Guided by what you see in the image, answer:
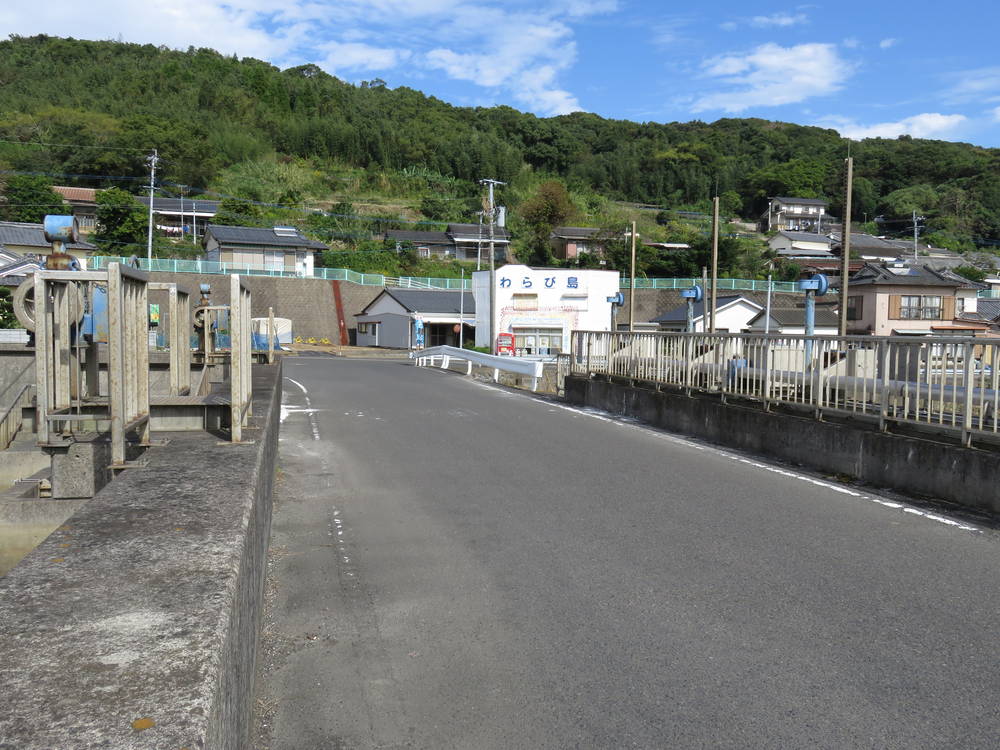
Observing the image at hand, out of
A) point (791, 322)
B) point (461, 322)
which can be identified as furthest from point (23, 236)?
point (791, 322)

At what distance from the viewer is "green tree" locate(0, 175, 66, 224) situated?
68.4 m

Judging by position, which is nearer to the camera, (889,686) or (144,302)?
(889,686)

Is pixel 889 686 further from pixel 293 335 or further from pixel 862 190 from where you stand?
pixel 862 190

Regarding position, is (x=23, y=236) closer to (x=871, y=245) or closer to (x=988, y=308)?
(x=988, y=308)

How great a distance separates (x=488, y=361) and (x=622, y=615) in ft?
84.0

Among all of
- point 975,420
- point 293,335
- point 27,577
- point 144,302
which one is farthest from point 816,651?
point 293,335

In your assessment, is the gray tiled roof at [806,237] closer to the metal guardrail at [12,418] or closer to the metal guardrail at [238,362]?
the metal guardrail at [12,418]

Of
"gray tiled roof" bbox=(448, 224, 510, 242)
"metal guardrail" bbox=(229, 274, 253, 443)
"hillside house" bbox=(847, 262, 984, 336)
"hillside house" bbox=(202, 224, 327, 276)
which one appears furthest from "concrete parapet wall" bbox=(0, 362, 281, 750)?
"gray tiled roof" bbox=(448, 224, 510, 242)

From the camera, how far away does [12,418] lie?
41.0 ft

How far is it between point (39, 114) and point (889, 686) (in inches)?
4502

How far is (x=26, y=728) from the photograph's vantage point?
71.2 inches

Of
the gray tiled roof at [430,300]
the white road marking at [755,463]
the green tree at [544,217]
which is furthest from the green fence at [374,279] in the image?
the white road marking at [755,463]

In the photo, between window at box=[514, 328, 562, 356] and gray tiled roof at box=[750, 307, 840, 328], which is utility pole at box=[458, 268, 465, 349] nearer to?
window at box=[514, 328, 562, 356]

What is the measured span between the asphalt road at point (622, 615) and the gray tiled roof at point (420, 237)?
249 ft
